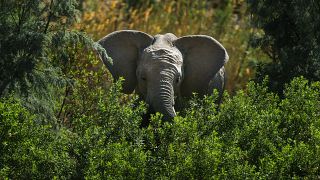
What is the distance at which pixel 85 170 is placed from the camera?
488 inches

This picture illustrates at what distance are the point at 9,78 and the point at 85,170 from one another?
223cm

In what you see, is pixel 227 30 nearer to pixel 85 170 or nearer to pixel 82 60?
pixel 82 60

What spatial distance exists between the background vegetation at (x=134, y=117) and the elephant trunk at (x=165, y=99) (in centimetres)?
16

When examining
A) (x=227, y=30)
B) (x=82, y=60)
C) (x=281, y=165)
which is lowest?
(x=227, y=30)

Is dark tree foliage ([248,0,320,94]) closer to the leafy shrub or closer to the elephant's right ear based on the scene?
the elephant's right ear

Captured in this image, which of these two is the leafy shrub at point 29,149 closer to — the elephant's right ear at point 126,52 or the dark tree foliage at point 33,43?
the dark tree foliage at point 33,43

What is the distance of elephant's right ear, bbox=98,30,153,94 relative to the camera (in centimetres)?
1548

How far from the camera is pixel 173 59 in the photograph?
14922mm

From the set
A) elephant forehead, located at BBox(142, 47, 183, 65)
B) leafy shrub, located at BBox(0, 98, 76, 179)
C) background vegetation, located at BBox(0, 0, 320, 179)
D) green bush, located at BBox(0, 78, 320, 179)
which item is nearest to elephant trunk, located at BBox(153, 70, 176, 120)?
background vegetation, located at BBox(0, 0, 320, 179)

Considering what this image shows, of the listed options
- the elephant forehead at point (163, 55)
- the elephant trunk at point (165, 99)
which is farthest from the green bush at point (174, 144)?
the elephant forehead at point (163, 55)

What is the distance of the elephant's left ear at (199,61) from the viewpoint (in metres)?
15.5

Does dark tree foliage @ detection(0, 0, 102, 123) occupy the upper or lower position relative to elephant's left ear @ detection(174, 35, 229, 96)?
upper

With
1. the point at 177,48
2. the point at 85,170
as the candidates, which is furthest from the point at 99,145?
the point at 177,48

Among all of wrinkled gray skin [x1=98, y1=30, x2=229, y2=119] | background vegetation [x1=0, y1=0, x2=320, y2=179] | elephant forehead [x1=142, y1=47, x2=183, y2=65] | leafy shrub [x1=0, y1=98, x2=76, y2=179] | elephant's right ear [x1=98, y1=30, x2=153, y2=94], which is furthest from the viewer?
elephant's right ear [x1=98, y1=30, x2=153, y2=94]
